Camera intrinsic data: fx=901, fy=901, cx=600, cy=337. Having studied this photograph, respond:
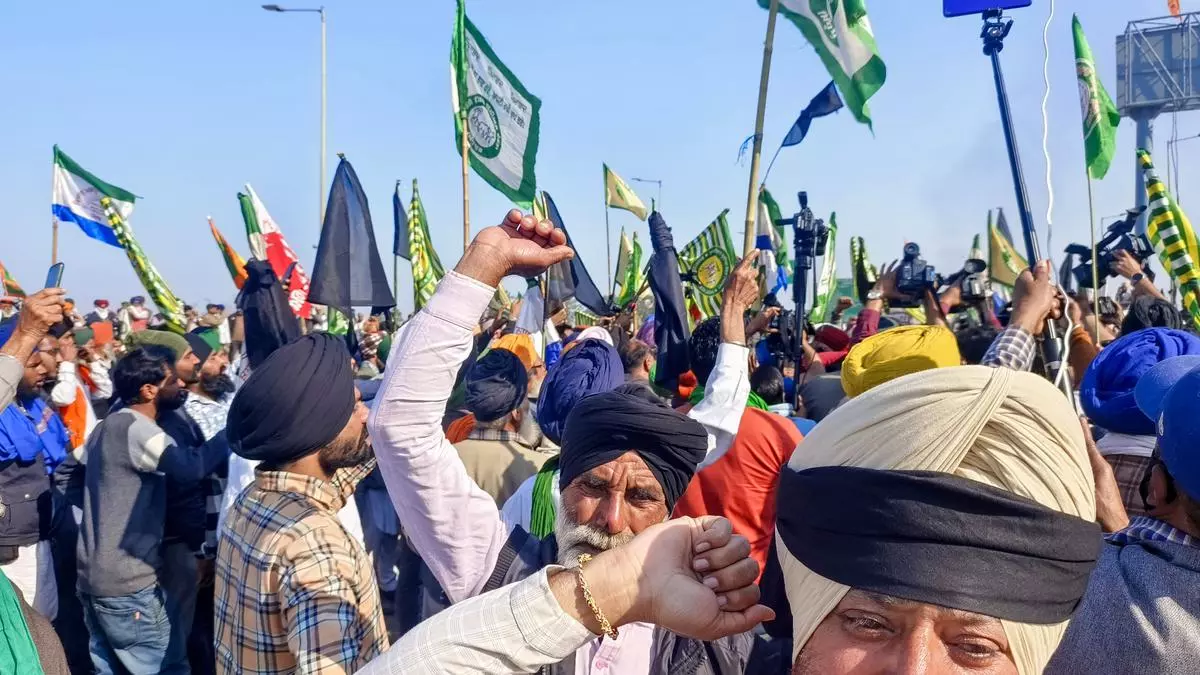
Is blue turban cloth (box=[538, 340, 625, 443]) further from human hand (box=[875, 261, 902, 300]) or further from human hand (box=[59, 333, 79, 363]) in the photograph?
human hand (box=[59, 333, 79, 363])

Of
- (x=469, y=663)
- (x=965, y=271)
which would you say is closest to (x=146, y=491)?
(x=469, y=663)

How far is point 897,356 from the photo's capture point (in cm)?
278

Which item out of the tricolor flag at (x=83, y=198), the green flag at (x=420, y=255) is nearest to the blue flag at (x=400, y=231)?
the green flag at (x=420, y=255)

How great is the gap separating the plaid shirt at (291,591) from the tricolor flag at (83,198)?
10.2 meters

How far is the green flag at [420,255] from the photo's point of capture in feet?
31.7

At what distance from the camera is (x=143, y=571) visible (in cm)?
441

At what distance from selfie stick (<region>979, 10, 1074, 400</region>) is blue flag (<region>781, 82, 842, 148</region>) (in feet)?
12.6

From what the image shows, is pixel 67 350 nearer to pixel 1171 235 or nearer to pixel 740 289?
pixel 740 289

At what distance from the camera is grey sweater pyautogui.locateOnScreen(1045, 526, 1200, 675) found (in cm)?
175

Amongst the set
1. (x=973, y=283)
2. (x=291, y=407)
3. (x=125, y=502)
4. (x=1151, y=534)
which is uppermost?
(x=973, y=283)

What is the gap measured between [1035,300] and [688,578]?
5.74 feet

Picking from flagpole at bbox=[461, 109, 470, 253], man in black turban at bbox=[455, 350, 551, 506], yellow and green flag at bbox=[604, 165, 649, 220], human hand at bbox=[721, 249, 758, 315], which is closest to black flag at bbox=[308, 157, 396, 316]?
flagpole at bbox=[461, 109, 470, 253]

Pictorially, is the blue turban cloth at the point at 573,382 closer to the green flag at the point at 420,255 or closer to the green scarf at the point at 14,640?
the green scarf at the point at 14,640

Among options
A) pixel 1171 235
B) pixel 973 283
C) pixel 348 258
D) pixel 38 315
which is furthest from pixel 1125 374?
pixel 348 258
